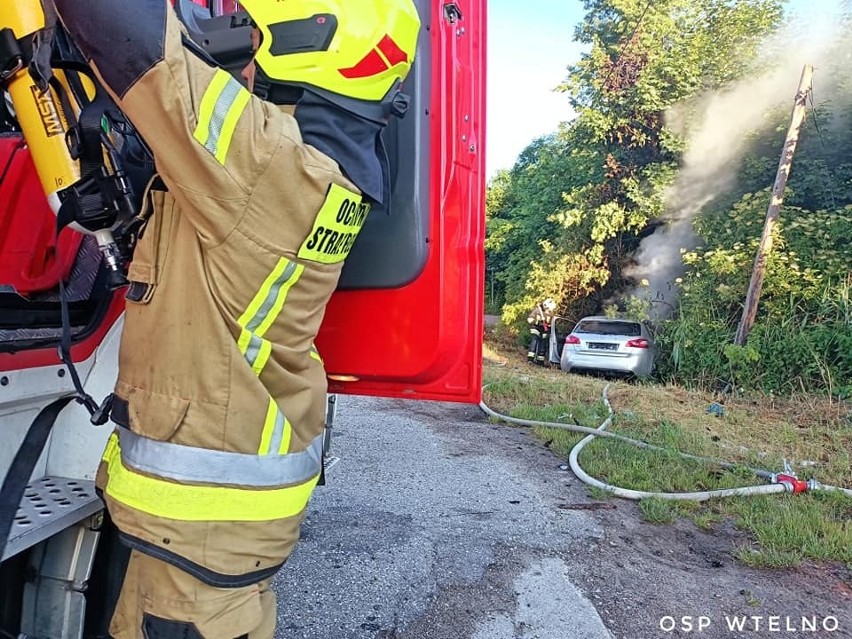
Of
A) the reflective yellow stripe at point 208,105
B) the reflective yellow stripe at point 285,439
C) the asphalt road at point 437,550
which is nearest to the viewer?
the reflective yellow stripe at point 208,105

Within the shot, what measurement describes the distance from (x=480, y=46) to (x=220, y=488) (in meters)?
1.41

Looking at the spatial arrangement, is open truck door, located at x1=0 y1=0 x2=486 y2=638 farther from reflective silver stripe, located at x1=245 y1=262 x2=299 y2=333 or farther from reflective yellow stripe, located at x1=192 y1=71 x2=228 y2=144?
reflective yellow stripe, located at x1=192 y1=71 x2=228 y2=144

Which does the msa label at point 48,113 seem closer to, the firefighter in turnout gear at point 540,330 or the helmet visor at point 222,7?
the helmet visor at point 222,7

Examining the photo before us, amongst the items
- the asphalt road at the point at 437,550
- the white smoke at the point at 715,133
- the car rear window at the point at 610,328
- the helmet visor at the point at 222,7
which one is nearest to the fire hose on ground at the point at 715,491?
the asphalt road at the point at 437,550

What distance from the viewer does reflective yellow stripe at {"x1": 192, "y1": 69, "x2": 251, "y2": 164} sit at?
40.2 inches

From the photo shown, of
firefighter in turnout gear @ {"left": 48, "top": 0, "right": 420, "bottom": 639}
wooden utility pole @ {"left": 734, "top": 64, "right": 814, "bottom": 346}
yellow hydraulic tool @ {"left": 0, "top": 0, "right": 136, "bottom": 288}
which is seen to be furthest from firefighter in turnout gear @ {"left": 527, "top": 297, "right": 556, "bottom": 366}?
yellow hydraulic tool @ {"left": 0, "top": 0, "right": 136, "bottom": 288}

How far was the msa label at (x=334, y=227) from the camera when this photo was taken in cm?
119

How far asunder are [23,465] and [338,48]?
1134 mm

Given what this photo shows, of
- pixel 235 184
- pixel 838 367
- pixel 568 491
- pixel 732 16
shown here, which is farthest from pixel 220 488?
pixel 732 16

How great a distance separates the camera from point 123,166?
3.99 ft

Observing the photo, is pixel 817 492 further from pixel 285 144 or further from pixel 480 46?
pixel 285 144

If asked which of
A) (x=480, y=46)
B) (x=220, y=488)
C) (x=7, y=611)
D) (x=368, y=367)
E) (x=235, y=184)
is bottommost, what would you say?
(x=7, y=611)

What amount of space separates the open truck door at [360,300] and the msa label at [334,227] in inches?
16.0

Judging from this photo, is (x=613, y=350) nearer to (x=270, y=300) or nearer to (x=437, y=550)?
(x=437, y=550)
